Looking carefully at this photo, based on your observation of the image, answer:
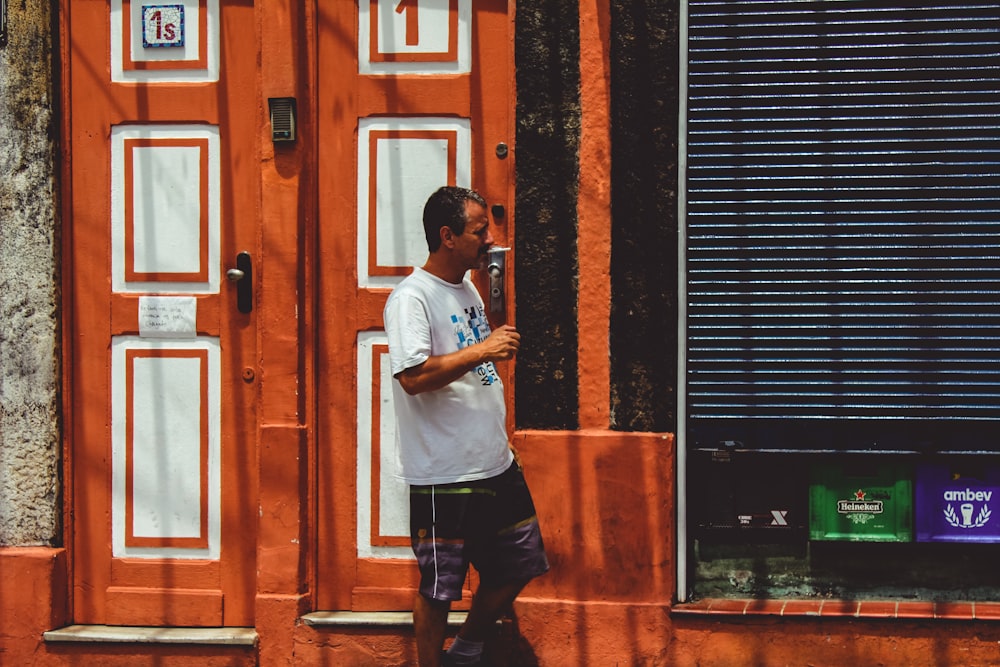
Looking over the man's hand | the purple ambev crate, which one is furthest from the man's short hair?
the purple ambev crate

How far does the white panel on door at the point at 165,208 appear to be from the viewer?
5.57 m

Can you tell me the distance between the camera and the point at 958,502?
5.34 meters

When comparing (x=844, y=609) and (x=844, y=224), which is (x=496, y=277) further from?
(x=844, y=609)

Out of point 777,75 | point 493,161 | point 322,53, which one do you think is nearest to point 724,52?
point 777,75

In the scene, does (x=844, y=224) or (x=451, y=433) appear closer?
(x=451, y=433)

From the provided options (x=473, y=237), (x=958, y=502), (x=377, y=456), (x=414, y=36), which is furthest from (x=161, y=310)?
(x=958, y=502)

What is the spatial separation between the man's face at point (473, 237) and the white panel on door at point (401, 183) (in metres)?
0.95

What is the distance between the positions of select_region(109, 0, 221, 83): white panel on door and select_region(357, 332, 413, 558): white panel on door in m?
1.42

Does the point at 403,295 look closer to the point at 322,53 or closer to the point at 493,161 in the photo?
the point at 493,161

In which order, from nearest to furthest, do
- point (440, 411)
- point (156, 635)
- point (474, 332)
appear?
1. point (440, 411)
2. point (474, 332)
3. point (156, 635)

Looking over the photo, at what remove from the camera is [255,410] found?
5.53m

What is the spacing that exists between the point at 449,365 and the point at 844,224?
198 cm

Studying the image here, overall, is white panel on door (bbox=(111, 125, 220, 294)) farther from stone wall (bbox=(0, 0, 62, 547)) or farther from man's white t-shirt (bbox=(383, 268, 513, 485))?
man's white t-shirt (bbox=(383, 268, 513, 485))

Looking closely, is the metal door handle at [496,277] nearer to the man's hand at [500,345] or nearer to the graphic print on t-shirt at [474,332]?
the graphic print on t-shirt at [474,332]
